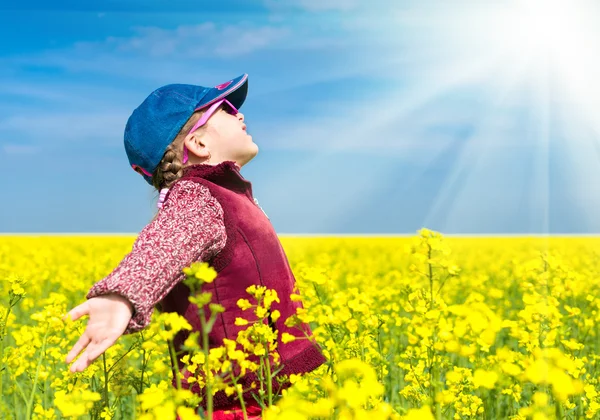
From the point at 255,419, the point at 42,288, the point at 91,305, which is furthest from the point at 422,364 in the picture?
the point at 42,288

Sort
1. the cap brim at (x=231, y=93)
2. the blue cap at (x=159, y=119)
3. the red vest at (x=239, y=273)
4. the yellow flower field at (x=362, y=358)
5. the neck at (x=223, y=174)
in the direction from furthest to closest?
the cap brim at (x=231, y=93) → the blue cap at (x=159, y=119) → the neck at (x=223, y=174) → the red vest at (x=239, y=273) → the yellow flower field at (x=362, y=358)

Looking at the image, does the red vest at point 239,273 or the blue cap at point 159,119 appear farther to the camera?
the blue cap at point 159,119

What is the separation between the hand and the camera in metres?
1.92

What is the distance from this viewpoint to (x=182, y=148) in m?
2.79

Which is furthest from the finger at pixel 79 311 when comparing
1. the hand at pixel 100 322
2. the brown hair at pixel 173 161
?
the brown hair at pixel 173 161

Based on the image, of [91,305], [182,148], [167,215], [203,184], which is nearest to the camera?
[91,305]

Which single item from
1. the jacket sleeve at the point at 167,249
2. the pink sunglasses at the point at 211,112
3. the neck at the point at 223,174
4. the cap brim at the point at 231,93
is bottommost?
the jacket sleeve at the point at 167,249

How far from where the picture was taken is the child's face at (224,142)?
279 centimetres

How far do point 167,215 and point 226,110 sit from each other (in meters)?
0.79

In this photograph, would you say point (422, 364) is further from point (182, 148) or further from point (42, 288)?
point (42, 288)

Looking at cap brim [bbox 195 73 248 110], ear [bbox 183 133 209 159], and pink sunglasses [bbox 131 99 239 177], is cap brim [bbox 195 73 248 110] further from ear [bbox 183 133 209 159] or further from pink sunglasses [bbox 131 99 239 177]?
ear [bbox 183 133 209 159]

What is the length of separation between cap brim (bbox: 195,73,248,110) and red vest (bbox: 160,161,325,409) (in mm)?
343

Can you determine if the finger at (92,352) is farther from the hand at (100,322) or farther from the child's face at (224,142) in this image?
the child's face at (224,142)

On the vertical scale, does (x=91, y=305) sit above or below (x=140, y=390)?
above
